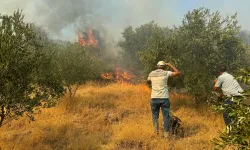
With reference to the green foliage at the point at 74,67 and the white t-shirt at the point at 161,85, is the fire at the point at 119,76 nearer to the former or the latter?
the green foliage at the point at 74,67

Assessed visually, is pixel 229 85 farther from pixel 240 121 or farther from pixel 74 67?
pixel 74 67

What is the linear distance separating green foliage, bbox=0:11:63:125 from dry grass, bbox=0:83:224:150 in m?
2.21

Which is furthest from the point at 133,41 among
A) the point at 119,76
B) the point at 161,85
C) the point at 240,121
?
the point at 240,121

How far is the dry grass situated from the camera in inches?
326

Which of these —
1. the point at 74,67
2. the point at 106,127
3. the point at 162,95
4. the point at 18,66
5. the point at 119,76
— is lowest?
the point at 106,127

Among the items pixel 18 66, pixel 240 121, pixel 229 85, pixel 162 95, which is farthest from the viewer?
pixel 162 95

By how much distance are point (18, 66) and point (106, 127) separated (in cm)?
527

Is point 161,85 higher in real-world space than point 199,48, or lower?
lower

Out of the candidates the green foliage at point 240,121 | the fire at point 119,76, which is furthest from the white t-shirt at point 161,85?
the fire at point 119,76

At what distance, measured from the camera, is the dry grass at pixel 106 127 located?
27.2ft

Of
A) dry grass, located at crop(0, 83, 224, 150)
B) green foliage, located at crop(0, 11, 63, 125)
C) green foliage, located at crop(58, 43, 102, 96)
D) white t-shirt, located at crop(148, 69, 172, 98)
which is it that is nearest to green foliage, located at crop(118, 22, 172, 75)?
green foliage, located at crop(58, 43, 102, 96)

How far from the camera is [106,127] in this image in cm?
1057

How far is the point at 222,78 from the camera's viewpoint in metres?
8.55

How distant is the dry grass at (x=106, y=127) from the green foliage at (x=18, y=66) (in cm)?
221
